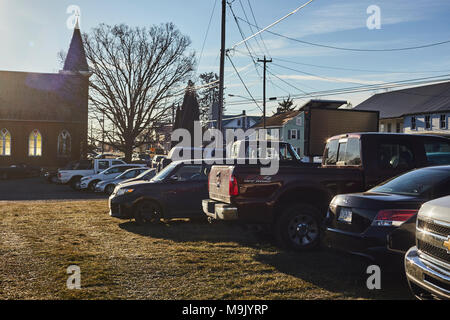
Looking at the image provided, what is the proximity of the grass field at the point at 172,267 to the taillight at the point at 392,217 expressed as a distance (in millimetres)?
633

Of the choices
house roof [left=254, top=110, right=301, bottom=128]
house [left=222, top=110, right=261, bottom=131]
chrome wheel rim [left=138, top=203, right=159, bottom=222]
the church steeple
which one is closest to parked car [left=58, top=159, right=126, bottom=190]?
the church steeple

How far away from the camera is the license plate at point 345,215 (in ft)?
20.6

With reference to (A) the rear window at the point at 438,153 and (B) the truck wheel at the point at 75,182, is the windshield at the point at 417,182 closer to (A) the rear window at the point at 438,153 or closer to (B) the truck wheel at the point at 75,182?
(A) the rear window at the point at 438,153

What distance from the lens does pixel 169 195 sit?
40.7 ft

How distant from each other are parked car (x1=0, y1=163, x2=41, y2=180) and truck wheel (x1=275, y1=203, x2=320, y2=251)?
40.2 m

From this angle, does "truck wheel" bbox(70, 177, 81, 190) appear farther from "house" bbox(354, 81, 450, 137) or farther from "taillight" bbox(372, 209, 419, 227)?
"house" bbox(354, 81, 450, 137)

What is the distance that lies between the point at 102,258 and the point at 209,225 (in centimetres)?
463

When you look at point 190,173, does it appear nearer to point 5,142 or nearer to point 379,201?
point 379,201

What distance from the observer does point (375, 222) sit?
5895 mm

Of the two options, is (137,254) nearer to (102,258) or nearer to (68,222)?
(102,258)

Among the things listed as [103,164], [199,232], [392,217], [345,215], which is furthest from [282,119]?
[392,217]

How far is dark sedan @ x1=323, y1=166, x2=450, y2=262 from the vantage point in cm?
578
